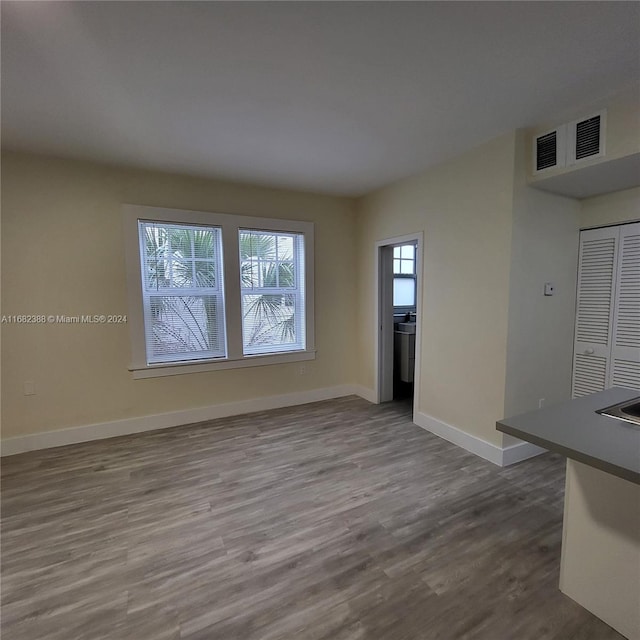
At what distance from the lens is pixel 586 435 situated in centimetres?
122

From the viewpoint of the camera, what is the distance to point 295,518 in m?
2.04

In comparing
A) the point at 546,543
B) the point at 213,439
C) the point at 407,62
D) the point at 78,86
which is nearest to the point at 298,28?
the point at 407,62

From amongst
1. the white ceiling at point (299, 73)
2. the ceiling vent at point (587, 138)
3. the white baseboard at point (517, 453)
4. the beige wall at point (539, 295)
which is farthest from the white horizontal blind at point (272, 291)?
the ceiling vent at point (587, 138)

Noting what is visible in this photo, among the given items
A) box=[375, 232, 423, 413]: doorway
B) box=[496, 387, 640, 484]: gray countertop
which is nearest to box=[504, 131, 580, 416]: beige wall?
box=[375, 232, 423, 413]: doorway

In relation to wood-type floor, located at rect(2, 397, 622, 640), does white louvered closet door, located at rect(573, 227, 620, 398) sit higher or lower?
higher

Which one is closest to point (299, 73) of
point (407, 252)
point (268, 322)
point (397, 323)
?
point (268, 322)

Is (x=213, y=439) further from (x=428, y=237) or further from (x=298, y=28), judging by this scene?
(x=298, y=28)

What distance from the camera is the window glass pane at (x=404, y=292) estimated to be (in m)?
5.05

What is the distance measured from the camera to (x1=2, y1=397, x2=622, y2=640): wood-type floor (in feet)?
4.58

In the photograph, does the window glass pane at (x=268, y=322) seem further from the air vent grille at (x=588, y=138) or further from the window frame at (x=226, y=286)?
the air vent grille at (x=588, y=138)

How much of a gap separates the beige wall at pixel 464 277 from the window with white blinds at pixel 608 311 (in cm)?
101

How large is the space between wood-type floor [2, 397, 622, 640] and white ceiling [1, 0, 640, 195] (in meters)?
2.62

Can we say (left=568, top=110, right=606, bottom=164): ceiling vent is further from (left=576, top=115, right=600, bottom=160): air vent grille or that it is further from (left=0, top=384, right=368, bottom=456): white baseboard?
(left=0, top=384, right=368, bottom=456): white baseboard

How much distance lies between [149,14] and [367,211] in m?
3.01
